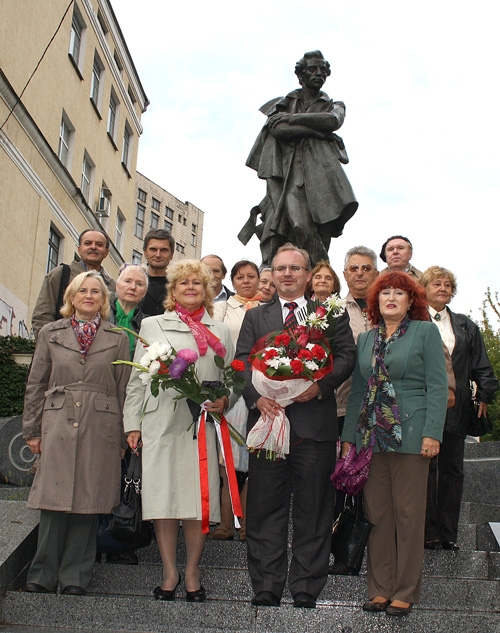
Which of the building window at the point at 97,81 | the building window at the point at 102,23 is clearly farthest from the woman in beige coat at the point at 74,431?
the building window at the point at 102,23

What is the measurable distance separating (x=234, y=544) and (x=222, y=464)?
0.62 m

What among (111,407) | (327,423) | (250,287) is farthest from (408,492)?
(250,287)

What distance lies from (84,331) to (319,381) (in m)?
1.65

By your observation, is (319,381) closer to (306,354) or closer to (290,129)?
(306,354)

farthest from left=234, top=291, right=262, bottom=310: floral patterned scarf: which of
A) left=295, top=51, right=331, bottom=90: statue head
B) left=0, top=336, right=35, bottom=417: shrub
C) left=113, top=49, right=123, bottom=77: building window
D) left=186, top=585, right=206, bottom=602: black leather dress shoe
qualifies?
left=113, top=49, right=123, bottom=77: building window

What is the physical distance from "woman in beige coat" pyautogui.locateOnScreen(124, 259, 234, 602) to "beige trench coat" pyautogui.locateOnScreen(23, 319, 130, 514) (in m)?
0.22

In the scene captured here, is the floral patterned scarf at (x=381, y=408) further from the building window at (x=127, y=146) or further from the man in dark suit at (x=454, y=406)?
the building window at (x=127, y=146)

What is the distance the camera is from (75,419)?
4.43 metres

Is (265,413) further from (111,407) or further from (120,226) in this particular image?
(120,226)

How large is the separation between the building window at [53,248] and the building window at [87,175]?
3.20 meters

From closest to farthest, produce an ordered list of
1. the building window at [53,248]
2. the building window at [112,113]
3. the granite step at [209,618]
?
1. the granite step at [209,618]
2. the building window at [53,248]
3. the building window at [112,113]

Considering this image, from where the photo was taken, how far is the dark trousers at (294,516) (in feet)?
13.2

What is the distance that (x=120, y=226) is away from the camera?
27.8 m

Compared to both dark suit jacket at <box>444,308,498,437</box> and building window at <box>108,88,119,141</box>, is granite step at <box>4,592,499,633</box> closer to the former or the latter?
dark suit jacket at <box>444,308,498,437</box>
